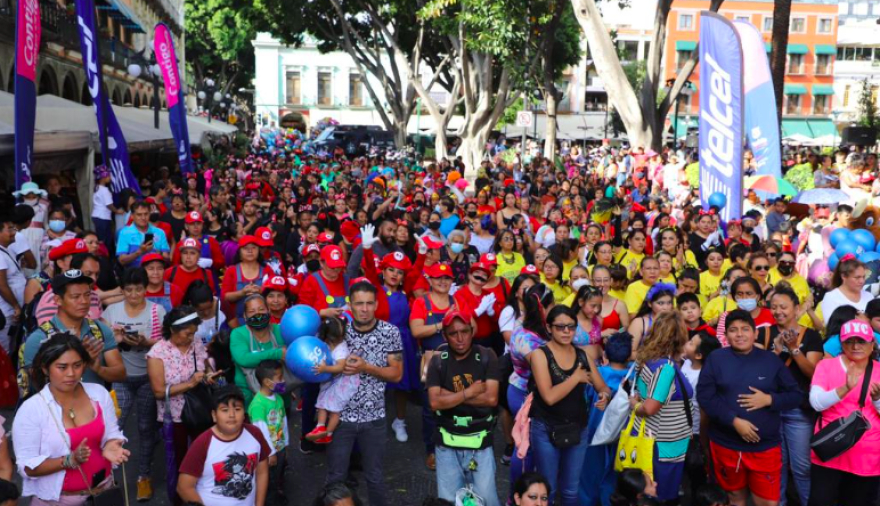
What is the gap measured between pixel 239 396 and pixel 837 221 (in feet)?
26.8

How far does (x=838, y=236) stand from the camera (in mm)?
8953

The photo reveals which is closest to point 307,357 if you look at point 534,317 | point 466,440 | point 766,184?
point 466,440

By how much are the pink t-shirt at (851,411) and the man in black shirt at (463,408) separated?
81.9 inches

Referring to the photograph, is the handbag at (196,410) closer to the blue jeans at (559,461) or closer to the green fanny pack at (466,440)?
the green fanny pack at (466,440)

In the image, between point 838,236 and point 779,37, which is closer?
point 838,236

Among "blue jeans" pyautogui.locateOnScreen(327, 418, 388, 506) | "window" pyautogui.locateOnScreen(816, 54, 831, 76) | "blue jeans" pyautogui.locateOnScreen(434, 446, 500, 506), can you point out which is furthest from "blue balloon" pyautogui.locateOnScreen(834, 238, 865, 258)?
"window" pyautogui.locateOnScreen(816, 54, 831, 76)

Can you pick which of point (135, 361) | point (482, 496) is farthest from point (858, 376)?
point (135, 361)

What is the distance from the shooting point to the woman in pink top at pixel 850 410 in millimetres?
5098

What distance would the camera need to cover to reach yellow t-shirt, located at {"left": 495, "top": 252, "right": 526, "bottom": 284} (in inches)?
332

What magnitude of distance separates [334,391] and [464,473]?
0.98 metres

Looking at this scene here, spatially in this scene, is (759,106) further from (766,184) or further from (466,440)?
(466,440)

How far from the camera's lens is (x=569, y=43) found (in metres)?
35.6

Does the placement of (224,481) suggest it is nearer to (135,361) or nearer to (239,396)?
(239,396)

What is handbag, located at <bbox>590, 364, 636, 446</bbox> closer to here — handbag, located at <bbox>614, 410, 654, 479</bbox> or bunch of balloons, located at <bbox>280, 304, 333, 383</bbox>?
handbag, located at <bbox>614, 410, 654, 479</bbox>
